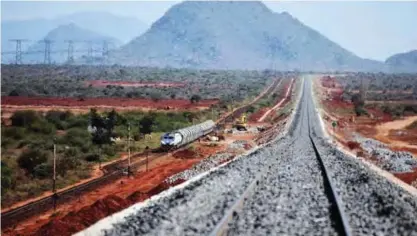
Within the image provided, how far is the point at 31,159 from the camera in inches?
1395

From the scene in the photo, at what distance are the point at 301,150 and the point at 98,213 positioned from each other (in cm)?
1893

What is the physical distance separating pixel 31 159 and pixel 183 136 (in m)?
14.8

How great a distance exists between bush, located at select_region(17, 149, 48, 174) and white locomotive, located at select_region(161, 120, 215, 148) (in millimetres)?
11002

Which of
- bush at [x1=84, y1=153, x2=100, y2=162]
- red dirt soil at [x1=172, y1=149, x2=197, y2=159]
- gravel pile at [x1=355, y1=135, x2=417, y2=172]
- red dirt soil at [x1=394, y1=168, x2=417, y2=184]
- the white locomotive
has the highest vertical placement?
red dirt soil at [x1=394, y1=168, x2=417, y2=184]

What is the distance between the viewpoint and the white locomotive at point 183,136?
1777 inches

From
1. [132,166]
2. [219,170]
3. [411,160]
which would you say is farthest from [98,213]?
[411,160]

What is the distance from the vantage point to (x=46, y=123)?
186 ft

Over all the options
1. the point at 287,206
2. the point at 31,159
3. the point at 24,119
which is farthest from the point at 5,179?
the point at 24,119

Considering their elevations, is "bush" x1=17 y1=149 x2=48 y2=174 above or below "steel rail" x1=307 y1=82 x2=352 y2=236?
below

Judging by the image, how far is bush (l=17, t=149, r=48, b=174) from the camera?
116 ft

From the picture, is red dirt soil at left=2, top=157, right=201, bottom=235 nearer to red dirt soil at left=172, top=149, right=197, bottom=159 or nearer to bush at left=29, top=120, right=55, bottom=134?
red dirt soil at left=172, top=149, right=197, bottom=159

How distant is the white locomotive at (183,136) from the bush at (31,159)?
11002 mm

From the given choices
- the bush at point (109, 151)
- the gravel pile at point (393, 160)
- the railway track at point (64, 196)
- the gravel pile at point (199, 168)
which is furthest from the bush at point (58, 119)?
the gravel pile at point (393, 160)

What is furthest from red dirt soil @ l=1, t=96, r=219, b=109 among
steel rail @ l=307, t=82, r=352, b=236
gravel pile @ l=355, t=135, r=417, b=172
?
steel rail @ l=307, t=82, r=352, b=236
